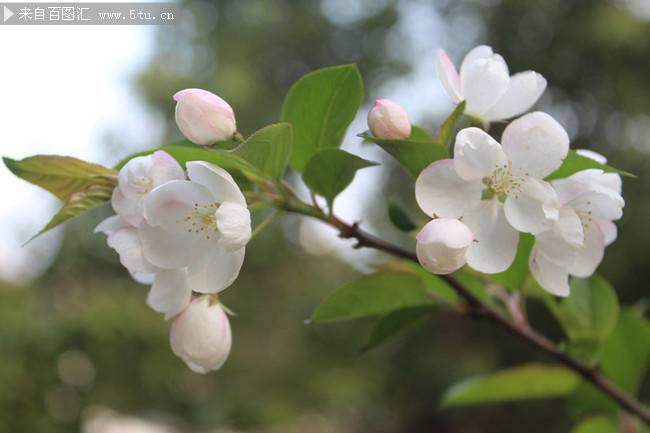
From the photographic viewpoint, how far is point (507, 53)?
207 inches

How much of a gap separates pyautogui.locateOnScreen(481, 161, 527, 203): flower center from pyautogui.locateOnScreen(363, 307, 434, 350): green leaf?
15 centimetres

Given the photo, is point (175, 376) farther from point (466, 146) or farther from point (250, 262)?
point (466, 146)

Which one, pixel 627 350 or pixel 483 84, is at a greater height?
pixel 483 84

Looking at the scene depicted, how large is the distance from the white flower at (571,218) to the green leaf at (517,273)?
3.2 inches

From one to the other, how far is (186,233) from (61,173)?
0.32 ft

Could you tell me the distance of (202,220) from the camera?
40cm

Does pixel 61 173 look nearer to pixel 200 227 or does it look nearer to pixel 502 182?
pixel 200 227

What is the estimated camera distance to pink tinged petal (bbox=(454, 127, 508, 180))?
36 cm

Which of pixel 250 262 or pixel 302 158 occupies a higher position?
pixel 302 158

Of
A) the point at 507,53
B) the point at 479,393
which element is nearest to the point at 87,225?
the point at 507,53

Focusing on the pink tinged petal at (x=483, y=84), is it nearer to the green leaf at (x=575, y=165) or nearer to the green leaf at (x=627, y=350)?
the green leaf at (x=575, y=165)

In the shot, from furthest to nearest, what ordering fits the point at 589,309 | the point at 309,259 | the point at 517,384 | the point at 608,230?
1. the point at 309,259
2. the point at 517,384
3. the point at 589,309
4. the point at 608,230

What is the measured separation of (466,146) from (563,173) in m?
0.09

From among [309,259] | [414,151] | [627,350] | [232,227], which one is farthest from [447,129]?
[309,259]
